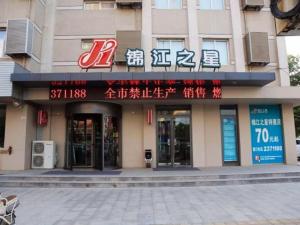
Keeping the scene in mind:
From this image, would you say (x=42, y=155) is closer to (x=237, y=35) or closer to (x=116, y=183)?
(x=116, y=183)

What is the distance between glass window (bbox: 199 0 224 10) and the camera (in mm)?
Result: 13398

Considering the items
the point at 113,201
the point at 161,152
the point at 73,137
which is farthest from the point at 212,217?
the point at 73,137

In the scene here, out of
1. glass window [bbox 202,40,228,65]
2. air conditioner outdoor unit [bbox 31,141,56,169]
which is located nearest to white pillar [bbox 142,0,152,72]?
glass window [bbox 202,40,228,65]

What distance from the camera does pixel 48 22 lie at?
12906mm

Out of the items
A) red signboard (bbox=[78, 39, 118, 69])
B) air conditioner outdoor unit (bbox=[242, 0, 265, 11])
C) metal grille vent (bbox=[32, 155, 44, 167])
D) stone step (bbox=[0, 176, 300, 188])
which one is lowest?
Result: stone step (bbox=[0, 176, 300, 188])

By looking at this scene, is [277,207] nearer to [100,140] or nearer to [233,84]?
[233,84]

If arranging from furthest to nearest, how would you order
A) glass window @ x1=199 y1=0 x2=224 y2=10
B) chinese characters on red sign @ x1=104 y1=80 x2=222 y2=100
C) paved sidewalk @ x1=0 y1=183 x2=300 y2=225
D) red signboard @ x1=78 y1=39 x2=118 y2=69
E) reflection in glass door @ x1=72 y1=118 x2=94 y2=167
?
glass window @ x1=199 y1=0 x2=224 y2=10 → reflection in glass door @ x1=72 y1=118 x2=94 y2=167 → chinese characters on red sign @ x1=104 y1=80 x2=222 y2=100 → red signboard @ x1=78 y1=39 x2=118 y2=69 → paved sidewalk @ x1=0 y1=183 x2=300 y2=225

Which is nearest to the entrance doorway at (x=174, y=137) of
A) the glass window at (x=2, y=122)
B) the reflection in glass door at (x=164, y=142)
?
the reflection in glass door at (x=164, y=142)

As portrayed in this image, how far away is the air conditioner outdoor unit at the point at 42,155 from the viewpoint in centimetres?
1184

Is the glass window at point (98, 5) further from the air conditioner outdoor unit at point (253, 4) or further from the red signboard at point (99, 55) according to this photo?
the air conditioner outdoor unit at point (253, 4)

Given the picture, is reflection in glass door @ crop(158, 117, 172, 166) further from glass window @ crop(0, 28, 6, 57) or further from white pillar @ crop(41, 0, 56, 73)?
glass window @ crop(0, 28, 6, 57)

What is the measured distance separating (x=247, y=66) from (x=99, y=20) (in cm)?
702

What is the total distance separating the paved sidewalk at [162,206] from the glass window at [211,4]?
8464 mm

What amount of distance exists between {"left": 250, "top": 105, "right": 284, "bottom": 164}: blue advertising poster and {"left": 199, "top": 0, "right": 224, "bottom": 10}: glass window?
195 inches
